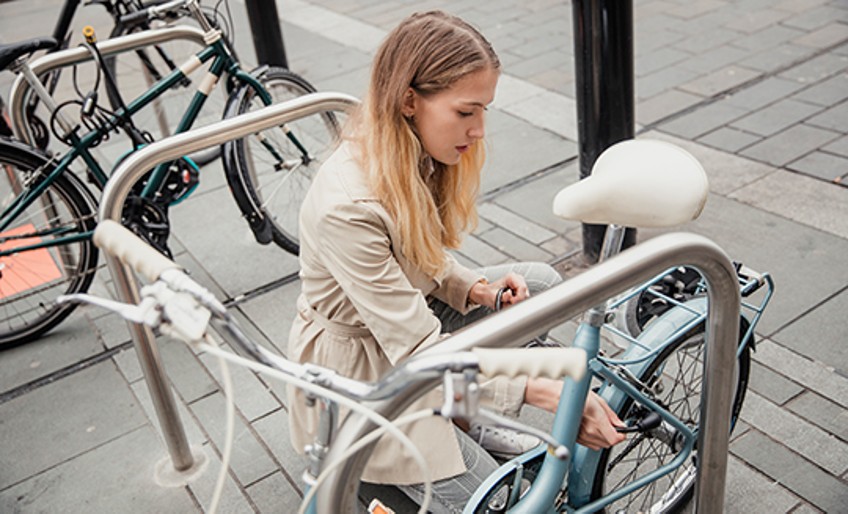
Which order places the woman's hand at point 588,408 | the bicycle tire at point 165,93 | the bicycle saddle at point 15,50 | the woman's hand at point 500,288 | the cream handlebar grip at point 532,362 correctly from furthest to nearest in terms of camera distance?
the bicycle tire at point 165,93
the bicycle saddle at point 15,50
the woman's hand at point 500,288
the woman's hand at point 588,408
the cream handlebar grip at point 532,362

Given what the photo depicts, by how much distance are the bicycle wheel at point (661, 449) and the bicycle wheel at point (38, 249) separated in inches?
85.0

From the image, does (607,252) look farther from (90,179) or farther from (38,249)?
(38,249)

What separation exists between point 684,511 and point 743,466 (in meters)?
0.23

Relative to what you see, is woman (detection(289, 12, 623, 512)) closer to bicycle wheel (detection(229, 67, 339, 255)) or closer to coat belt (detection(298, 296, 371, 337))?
coat belt (detection(298, 296, 371, 337))

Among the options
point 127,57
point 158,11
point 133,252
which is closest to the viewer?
point 133,252

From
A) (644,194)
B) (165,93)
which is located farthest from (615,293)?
(165,93)

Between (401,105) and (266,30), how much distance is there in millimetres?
2817

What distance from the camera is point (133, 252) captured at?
A: 129 cm

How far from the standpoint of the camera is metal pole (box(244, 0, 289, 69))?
449 cm

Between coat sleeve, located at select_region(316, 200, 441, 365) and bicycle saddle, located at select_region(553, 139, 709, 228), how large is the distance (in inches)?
16.3

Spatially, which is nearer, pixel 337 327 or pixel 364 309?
pixel 364 309

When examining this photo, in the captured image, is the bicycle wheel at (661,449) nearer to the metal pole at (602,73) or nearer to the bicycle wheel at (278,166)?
the metal pole at (602,73)

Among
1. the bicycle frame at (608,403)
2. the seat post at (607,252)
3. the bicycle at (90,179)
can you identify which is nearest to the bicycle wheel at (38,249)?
the bicycle at (90,179)

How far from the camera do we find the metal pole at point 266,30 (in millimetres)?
4492
